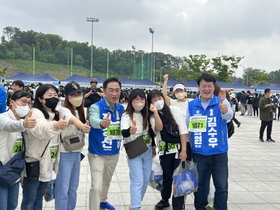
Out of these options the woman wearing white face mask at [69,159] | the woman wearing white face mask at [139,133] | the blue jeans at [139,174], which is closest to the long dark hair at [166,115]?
the woman wearing white face mask at [139,133]

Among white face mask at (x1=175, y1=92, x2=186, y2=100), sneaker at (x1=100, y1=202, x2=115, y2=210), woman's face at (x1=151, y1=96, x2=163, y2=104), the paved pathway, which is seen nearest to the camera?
woman's face at (x1=151, y1=96, x2=163, y2=104)

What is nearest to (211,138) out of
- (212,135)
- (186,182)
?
(212,135)

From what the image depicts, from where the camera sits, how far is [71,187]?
316 centimetres

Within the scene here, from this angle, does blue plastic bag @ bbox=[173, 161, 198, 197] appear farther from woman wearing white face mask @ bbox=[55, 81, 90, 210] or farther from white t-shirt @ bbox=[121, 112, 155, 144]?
woman wearing white face mask @ bbox=[55, 81, 90, 210]

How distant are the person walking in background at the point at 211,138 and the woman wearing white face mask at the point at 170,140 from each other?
142mm

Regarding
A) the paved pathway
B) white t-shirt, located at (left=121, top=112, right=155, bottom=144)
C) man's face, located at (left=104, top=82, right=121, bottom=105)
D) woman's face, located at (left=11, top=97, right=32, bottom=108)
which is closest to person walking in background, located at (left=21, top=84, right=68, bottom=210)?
woman's face, located at (left=11, top=97, right=32, bottom=108)

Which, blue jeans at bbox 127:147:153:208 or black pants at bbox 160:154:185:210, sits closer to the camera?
blue jeans at bbox 127:147:153:208

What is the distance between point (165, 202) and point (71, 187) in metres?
1.37

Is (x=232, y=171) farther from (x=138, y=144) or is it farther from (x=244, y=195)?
(x=138, y=144)

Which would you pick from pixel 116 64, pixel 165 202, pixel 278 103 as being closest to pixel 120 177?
pixel 165 202

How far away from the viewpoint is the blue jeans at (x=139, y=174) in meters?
3.28

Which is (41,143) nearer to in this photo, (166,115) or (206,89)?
(166,115)

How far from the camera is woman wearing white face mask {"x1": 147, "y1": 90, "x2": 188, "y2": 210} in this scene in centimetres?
344

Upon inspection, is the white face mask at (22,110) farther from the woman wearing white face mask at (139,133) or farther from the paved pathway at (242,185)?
the paved pathway at (242,185)
